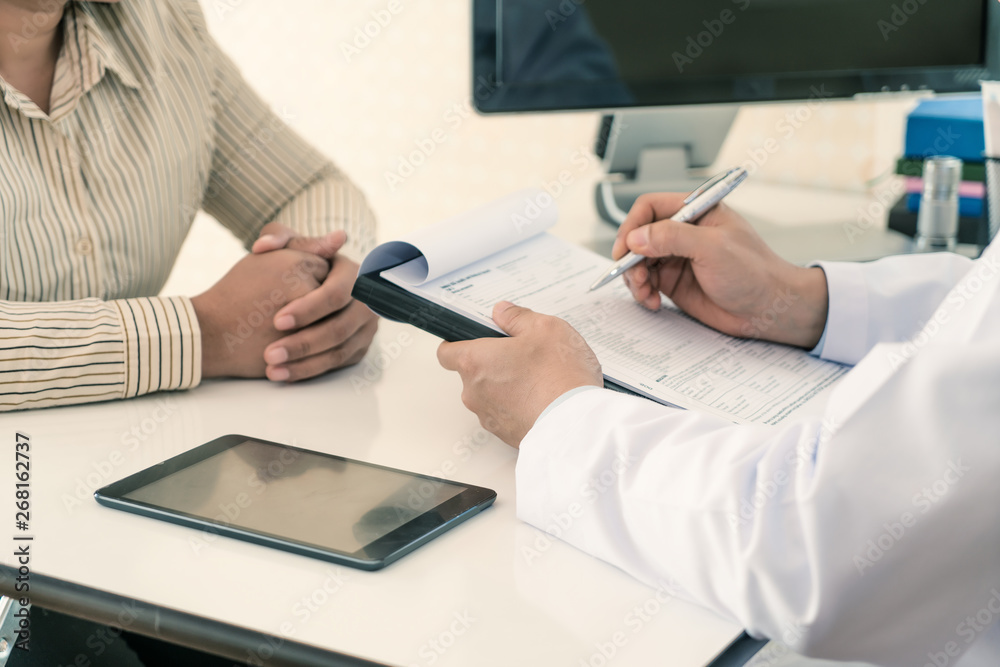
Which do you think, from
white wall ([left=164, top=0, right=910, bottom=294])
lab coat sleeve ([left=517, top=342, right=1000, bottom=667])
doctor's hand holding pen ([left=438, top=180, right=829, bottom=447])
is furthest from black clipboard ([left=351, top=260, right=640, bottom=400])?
white wall ([left=164, top=0, right=910, bottom=294])

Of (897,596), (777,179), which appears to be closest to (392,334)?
(897,596)

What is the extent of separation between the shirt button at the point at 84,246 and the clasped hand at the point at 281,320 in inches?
8.4

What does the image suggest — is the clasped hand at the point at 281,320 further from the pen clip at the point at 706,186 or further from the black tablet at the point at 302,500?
the pen clip at the point at 706,186

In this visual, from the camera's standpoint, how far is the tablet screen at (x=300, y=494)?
53 cm

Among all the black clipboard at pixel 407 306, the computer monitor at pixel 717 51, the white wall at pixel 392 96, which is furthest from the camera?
the white wall at pixel 392 96

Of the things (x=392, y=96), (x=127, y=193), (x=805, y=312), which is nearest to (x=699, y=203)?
(x=805, y=312)

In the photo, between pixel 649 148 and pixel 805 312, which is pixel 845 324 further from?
pixel 649 148

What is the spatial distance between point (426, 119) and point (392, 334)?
4.16ft

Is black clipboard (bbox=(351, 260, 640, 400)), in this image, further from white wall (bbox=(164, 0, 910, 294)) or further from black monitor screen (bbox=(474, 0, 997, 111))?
white wall (bbox=(164, 0, 910, 294))

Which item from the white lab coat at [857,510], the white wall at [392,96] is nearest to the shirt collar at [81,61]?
the white lab coat at [857,510]

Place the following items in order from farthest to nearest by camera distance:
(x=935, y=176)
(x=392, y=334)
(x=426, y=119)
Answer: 1. (x=426, y=119)
2. (x=935, y=176)
3. (x=392, y=334)

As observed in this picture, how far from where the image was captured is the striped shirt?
2.50ft

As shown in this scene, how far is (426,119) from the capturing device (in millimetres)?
2125

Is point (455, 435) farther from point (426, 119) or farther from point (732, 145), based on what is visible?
point (426, 119)
